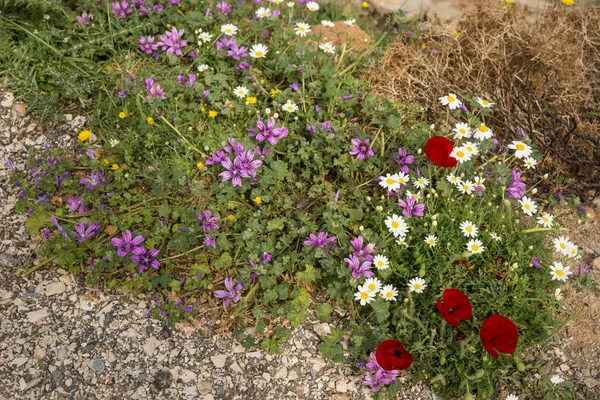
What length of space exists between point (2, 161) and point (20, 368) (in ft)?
4.92

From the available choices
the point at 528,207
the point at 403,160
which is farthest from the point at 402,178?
the point at 528,207

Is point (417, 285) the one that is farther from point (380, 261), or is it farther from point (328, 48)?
point (328, 48)

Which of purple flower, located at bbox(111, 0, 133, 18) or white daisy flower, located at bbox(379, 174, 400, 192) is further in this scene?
purple flower, located at bbox(111, 0, 133, 18)

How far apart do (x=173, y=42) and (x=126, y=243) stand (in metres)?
1.72

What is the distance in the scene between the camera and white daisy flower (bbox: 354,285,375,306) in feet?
10.1

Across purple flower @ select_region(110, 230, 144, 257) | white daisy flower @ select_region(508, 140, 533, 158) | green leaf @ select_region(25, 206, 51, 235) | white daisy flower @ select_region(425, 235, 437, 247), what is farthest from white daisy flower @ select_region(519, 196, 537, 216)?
green leaf @ select_region(25, 206, 51, 235)

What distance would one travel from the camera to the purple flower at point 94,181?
3461 mm

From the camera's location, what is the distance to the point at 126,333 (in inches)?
121

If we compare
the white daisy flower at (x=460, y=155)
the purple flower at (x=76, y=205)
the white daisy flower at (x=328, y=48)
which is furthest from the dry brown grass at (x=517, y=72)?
the purple flower at (x=76, y=205)

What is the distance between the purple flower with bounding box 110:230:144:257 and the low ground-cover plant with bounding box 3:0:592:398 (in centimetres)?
1

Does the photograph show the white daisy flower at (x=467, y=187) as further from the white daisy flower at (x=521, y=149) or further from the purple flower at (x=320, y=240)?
the purple flower at (x=320, y=240)

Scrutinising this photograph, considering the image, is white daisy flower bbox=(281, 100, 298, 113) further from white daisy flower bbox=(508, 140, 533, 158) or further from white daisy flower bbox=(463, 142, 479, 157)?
white daisy flower bbox=(508, 140, 533, 158)

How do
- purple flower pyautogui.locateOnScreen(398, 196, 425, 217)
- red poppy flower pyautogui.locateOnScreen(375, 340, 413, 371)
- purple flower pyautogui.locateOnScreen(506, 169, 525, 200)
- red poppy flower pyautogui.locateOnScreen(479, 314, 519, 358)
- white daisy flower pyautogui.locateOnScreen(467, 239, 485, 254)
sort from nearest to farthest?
red poppy flower pyautogui.locateOnScreen(479, 314, 519, 358) → red poppy flower pyautogui.locateOnScreen(375, 340, 413, 371) → white daisy flower pyautogui.locateOnScreen(467, 239, 485, 254) → purple flower pyautogui.locateOnScreen(398, 196, 425, 217) → purple flower pyautogui.locateOnScreen(506, 169, 525, 200)

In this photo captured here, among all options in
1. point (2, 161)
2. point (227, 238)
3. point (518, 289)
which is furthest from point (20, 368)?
point (518, 289)
